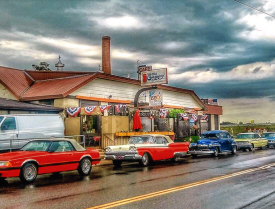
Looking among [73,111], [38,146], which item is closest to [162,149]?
[73,111]

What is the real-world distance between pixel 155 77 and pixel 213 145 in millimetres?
8947

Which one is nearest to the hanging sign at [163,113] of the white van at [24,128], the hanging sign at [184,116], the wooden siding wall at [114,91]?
the hanging sign at [184,116]

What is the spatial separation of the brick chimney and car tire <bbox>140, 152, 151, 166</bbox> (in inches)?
662

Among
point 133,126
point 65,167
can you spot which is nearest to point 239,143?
point 133,126

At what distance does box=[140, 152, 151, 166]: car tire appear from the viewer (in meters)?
18.0

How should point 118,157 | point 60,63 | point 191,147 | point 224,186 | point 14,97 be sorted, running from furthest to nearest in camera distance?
point 60,63 < point 14,97 < point 191,147 < point 118,157 < point 224,186

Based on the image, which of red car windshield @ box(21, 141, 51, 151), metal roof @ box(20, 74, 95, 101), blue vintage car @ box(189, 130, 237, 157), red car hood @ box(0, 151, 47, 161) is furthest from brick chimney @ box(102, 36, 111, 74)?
red car hood @ box(0, 151, 47, 161)

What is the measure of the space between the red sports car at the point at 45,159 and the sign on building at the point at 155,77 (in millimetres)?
16019

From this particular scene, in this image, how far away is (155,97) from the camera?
3077cm

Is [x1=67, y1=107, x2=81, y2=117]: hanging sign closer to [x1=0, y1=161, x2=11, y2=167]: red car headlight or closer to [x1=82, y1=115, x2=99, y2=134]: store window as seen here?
[x1=82, y1=115, x2=99, y2=134]: store window

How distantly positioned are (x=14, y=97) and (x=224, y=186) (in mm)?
19294

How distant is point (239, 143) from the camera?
99.6 feet

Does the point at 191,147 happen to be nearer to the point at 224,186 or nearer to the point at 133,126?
the point at 133,126

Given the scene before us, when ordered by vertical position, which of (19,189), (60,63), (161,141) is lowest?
(19,189)
